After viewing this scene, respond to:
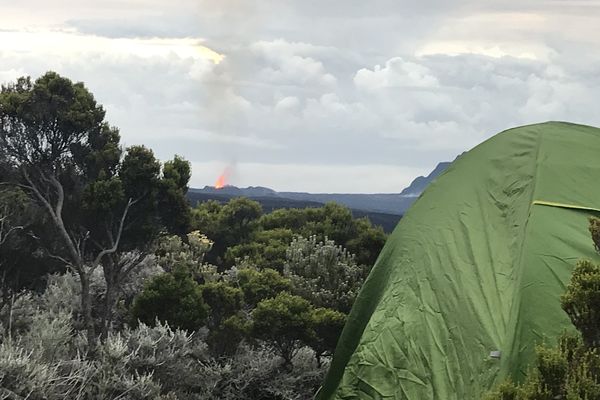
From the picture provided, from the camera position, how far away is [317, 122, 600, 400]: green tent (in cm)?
635

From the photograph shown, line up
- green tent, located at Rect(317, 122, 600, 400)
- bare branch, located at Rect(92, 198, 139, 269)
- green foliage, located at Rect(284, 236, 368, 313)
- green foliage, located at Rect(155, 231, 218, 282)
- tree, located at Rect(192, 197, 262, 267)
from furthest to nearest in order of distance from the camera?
tree, located at Rect(192, 197, 262, 267)
green foliage, located at Rect(155, 231, 218, 282)
green foliage, located at Rect(284, 236, 368, 313)
bare branch, located at Rect(92, 198, 139, 269)
green tent, located at Rect(317, 122, 600, 400)

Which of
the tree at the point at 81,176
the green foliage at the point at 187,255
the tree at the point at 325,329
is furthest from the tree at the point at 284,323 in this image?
the green foliage at the point at 187,255

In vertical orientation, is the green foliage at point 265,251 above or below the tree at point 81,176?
below

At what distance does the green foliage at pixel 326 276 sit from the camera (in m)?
16.0

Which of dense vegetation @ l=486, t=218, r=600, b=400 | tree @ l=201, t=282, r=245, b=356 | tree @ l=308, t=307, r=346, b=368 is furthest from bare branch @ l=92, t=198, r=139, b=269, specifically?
dense vegetation @ l=486, t=218, r=600, b=400

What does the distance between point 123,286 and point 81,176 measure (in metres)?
4.12

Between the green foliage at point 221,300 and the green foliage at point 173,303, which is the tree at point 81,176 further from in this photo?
the green foliage at point 221,300

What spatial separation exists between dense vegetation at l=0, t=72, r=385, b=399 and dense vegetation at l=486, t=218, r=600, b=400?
7.06 m

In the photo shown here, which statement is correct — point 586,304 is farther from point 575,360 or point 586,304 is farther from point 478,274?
point 478,274

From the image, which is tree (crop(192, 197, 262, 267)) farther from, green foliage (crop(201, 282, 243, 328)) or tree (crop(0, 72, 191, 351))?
green foliage (crop(201, 282, 243, 328))

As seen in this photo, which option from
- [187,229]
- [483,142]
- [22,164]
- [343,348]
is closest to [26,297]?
[22,164]

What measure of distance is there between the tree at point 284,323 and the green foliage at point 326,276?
3.00m

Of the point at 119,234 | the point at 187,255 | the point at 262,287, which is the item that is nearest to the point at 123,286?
the point at 187,255

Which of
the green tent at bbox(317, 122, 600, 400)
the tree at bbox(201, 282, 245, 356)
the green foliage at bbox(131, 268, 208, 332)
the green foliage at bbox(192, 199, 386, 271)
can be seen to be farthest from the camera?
the green foliage at bbox(192, 199, 386, 271)
